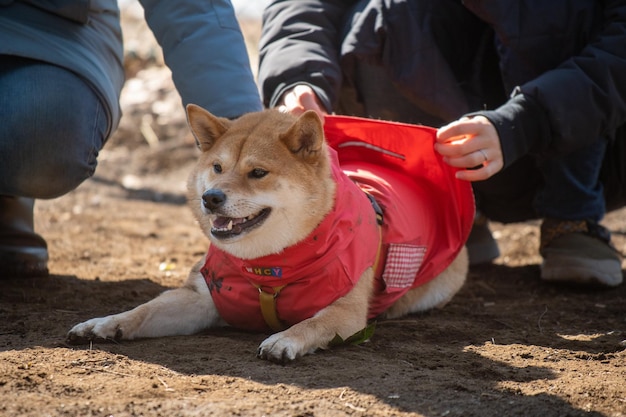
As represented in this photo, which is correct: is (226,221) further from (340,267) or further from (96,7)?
(96,7)

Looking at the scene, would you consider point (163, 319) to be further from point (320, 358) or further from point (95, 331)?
point (320, 358)

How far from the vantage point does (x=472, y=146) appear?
3229mm

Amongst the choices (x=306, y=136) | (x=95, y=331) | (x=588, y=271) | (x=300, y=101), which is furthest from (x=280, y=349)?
(x=588, y=271)

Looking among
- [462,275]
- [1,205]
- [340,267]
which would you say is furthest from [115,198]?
[340,267]

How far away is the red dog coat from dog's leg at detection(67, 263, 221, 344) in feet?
0.26

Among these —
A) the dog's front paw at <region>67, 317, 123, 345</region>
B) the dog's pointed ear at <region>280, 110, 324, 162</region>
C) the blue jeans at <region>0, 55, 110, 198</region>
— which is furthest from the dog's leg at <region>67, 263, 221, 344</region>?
the blue jeans at <region>0, 55, 110, 198</region>

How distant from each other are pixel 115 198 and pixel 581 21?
4.14m

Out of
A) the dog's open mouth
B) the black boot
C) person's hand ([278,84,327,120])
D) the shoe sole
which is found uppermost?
person's hand ([278,84,327,120])

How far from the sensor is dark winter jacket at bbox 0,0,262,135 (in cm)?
334

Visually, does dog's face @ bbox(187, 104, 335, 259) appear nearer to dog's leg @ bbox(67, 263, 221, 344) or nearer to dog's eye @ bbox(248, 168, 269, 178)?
dog's eye @ bbox(248, 168, 269, 178)

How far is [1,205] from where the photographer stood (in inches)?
147

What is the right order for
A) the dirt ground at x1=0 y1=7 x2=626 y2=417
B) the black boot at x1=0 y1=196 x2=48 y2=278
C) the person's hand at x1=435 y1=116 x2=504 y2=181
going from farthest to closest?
1. the black boot at x1=0 y1=196 x2=48 y2=278
2. the person's hand at x1=435 y1=116 x2=504 y2=181
3. the dirt ground at x1=0 y1=7 x2=626 y2=417

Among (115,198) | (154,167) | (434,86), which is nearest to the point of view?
(434,86)

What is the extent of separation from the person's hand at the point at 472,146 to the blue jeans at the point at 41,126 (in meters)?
1.60
